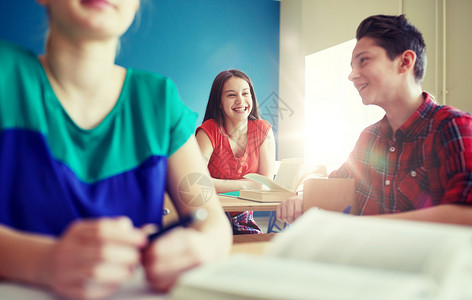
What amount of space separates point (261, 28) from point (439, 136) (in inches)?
191

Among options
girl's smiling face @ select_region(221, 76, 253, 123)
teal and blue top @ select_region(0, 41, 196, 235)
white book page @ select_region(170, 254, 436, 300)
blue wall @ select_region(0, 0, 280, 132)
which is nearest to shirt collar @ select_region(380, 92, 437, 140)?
teal and blue top @ select_region(0, 41, 196, 235)

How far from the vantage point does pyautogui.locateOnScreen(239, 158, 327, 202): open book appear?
6.17 feet

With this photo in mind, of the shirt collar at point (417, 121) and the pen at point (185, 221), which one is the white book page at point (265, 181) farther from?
the pen at point (185, 221)

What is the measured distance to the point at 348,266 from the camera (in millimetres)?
474

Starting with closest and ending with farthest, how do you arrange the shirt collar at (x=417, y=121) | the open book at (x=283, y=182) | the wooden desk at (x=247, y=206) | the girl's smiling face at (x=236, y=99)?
the shirt collar at (x=417, y=121) → the wooden desk at (x=247, y=206) → the open book at (x=283, y=182) → the girl's smiling face at (x=236, y=99)

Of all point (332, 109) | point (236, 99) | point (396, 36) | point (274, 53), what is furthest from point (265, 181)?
point (274, 53)

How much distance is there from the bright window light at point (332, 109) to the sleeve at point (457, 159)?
295 centimetres

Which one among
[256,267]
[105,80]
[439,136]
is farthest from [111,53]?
[439,136]

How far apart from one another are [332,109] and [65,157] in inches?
167

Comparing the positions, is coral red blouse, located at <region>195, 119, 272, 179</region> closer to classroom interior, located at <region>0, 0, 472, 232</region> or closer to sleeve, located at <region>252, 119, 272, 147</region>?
sleeve, located at <region>252, 119, 272, 147</region>

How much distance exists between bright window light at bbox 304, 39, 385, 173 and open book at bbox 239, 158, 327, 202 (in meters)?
2.24

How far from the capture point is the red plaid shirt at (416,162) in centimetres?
106

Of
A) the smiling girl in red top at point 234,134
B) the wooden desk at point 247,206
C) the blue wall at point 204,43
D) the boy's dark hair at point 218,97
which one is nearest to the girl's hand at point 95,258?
the wooden desk at point 247,206

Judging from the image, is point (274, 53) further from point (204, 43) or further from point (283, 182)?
point (283, 182)
